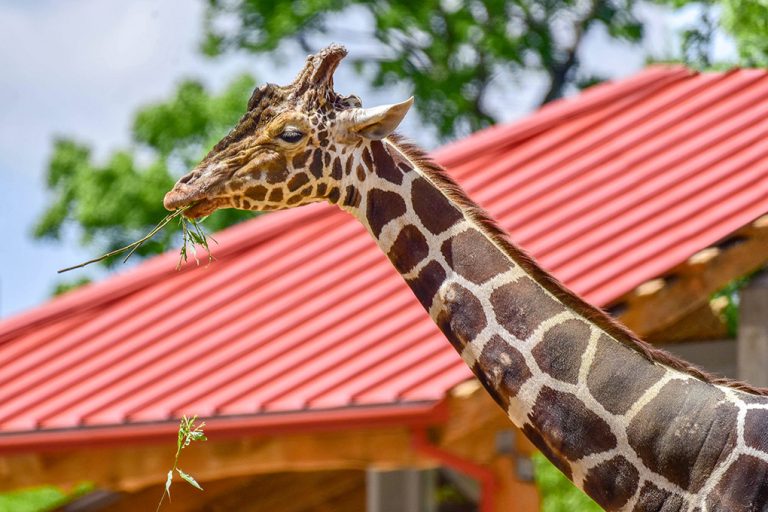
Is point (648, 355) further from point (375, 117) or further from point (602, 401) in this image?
point (375, 117)

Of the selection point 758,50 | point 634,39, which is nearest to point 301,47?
point 634,39

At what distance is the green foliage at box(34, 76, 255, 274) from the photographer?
21.0m

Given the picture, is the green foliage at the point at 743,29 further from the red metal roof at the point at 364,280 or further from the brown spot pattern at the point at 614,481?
the brown spot pattern at the point at 614,481

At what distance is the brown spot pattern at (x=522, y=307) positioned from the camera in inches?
179

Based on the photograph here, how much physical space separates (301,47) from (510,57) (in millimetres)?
3435

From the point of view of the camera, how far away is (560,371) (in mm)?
4469

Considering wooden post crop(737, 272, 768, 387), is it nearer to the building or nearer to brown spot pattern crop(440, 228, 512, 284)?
the building

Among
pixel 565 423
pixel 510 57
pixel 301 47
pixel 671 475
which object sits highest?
pixel 301 47

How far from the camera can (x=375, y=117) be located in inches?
180

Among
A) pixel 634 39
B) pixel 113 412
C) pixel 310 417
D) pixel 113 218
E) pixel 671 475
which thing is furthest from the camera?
pixel 634 39

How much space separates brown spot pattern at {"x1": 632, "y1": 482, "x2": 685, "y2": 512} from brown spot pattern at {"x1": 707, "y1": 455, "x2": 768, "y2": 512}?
101 mm

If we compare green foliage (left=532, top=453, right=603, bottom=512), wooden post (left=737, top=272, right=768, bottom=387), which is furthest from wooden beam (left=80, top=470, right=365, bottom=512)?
wooden post (left=737, top=272, right=768, bottom=387)

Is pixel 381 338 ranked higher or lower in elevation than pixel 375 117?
lower

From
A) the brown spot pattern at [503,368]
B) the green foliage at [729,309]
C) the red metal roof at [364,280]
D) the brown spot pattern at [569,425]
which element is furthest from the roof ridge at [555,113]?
the brown spot pattern at [569,425]
